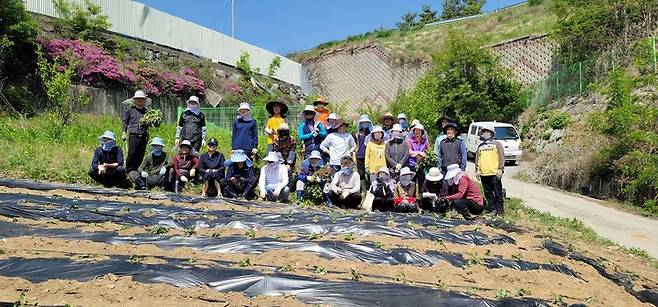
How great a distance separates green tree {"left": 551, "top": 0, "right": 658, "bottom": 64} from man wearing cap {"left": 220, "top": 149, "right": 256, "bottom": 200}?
1249 cm

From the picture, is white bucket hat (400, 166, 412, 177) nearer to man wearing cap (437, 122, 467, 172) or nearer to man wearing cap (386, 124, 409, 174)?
man wearing cap (386, 124, 409, 174)

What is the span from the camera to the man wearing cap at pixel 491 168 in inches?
Result: 321

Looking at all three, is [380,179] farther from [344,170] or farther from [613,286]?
[613,286]

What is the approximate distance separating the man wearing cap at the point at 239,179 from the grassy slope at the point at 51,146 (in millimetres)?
2521

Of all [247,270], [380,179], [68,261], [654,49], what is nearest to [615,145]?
[654,49]

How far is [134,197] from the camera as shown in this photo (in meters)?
7.46

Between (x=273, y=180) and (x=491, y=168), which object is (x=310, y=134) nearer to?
(x=273, y=180)

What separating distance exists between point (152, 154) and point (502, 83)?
15.8 m

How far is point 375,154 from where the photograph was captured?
838 cm

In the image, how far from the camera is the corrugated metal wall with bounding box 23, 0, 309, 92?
1844 centimetres

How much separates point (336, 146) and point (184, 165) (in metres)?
2.42

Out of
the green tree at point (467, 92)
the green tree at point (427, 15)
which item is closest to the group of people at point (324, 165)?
the green tree at point (467, 92)

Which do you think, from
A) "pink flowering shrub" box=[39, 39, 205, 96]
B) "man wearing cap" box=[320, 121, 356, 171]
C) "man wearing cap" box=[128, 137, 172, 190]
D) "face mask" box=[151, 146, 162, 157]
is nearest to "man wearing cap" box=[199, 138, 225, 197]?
"man wearing cap" box=[128, 137, 172, 190]

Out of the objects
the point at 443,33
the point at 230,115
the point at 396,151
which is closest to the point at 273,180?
the point at 396,151
